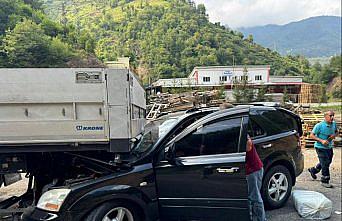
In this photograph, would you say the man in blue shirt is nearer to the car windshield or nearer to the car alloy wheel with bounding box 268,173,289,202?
the car alloy wheel with bounding box 268,173,289,202

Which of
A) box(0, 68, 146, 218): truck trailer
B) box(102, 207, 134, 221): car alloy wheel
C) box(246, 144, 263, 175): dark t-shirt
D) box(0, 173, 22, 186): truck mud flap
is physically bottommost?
box(102, 207, 134, 221): car alloy wheel

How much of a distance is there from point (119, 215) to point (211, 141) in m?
1.46

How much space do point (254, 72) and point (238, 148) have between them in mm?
58291

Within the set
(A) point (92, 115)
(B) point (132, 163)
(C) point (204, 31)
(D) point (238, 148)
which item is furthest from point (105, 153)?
(C) point (204, 31)

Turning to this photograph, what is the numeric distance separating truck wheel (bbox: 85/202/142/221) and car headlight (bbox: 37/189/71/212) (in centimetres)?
36

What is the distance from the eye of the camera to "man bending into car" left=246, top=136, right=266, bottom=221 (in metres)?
4.10

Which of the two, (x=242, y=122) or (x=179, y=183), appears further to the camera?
(x=242, y=122)

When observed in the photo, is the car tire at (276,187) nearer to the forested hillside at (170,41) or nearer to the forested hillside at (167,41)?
the forested hillside at (167,41)

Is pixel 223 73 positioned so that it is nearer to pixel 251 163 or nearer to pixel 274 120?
pixel 274 120

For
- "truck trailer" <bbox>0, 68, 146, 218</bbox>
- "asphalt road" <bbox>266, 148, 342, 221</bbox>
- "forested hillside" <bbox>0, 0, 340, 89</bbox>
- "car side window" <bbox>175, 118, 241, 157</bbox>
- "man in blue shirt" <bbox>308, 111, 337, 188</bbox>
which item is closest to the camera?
"truck trailer" <bbox>0, 68, 146, 218</bbox>

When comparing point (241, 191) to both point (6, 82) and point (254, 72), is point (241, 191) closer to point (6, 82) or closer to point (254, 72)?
point (6, 82)

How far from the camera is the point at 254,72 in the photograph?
5950cm

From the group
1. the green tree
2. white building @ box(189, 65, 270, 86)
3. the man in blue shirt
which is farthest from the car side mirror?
white building @ box(189, 65, 270, 86)

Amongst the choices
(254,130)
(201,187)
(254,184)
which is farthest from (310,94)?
(201,187)
